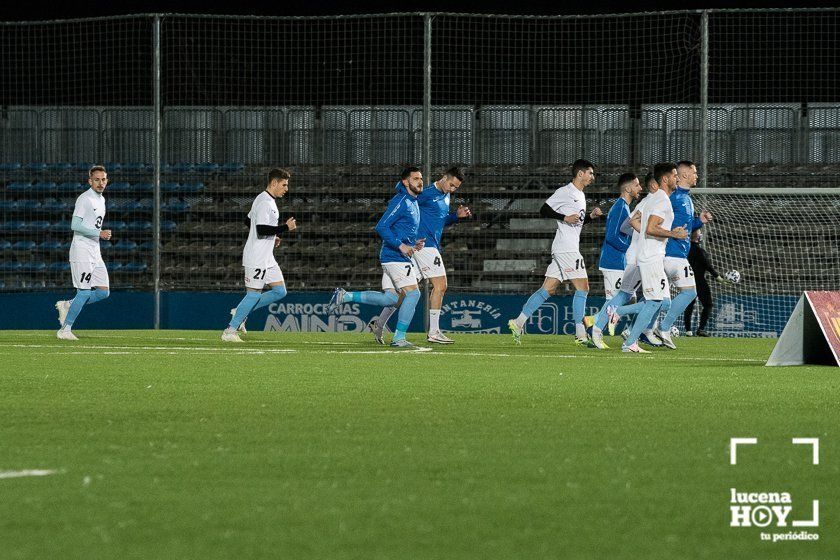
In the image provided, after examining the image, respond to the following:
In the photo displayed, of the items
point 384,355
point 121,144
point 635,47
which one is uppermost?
point 635,47

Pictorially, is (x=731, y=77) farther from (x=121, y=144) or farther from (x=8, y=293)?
(x=8, y=293)

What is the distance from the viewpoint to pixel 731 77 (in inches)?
752

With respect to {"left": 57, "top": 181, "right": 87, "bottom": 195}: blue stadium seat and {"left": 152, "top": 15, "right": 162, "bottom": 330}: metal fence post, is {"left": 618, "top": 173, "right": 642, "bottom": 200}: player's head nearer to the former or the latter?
{"left": 152, "top": 15, "right": 162, "bottom": 330}: metal fence post

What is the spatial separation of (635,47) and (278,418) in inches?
563

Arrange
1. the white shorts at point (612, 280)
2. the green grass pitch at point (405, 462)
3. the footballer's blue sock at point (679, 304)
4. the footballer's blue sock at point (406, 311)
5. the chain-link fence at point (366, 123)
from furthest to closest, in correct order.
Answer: the chain-link fence at point (366, 123), the white shorts at point (612, 280), the footballer's blue sock at point (679, 304), the footballer's blue sock at point (406, 311), the green grass pitch at point (405, 462)

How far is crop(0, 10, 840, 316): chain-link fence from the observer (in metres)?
19.5

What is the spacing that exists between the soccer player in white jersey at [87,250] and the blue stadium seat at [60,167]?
6456 mm

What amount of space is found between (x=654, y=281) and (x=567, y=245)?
2.29 metres

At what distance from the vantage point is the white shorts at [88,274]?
602 inches

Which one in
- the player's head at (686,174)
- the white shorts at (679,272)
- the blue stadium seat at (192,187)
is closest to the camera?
the player's head at (686,174)

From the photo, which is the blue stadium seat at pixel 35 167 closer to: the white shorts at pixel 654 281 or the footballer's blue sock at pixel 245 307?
the footballer's blue sock at pixel 245 307

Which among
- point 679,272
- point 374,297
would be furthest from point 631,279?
point 374,297

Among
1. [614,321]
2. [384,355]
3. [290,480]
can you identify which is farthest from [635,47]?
[290,480]

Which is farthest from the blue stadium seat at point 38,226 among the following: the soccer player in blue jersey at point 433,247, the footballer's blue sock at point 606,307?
the footballer's blue sock at point 606,307
